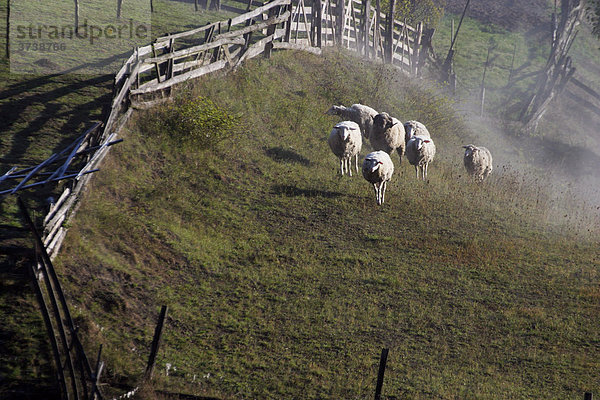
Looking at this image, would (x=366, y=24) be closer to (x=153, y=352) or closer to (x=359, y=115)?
(x=359, y=115)

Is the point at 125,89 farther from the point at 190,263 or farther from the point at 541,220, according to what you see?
the point at 541,220

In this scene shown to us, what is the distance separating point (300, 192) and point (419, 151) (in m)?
4.70

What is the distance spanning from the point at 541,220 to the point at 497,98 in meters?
19.4

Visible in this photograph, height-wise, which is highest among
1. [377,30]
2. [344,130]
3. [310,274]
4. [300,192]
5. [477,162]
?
[377,30]

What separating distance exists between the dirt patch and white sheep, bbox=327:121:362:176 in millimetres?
31795

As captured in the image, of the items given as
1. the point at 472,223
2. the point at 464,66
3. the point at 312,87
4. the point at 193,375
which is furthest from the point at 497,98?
the point at 193,375

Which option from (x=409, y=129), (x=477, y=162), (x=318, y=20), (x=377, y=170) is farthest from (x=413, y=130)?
(x=318, y=20)

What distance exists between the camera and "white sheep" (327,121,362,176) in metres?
16.3

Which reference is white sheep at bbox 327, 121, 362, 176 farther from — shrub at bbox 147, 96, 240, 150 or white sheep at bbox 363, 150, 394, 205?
shrub at bbox 147, 96, 240, 150

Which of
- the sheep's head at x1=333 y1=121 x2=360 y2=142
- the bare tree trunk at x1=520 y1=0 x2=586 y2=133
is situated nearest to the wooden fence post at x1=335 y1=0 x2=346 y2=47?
the sheep's head at x1=333 y1=121 x2=360 y2=142

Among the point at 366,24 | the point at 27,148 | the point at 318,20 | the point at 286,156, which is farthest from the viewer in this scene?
the point at 366,24

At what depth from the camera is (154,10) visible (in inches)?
1022

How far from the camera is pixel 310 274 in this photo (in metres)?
12.1

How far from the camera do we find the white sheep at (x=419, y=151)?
57.6 feet
